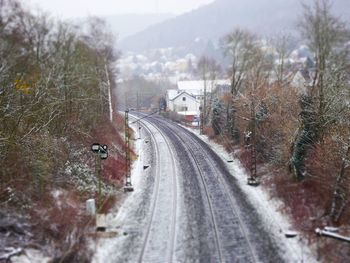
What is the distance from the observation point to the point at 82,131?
30.4 meters

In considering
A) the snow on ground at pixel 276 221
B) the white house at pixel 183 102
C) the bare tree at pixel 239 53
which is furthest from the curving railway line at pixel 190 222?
the white house at pixel 183 102

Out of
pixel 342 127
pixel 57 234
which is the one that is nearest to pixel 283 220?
pixel 342 127

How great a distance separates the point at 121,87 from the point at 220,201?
11044 centimetres

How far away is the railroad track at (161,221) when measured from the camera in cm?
1559

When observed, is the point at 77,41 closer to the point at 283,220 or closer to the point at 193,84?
the point at 283,220

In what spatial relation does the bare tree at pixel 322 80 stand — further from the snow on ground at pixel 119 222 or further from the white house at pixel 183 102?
the white house at pixel 183 102

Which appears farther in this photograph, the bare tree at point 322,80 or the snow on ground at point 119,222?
the bare tree at point 322,80

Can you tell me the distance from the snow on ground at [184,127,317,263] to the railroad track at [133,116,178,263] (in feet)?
13.2

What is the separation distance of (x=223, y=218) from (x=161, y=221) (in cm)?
283

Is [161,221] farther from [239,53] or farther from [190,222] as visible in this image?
[239,53]

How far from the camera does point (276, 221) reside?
1848cm

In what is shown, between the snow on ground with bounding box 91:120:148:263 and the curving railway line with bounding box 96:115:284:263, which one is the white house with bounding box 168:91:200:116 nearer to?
the curving railway line with bounding box 96:115:284:263

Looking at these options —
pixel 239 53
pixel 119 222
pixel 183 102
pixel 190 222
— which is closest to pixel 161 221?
pixel 190 222

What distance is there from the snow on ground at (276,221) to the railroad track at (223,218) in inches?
43.0
